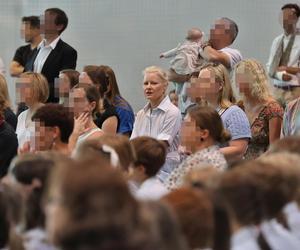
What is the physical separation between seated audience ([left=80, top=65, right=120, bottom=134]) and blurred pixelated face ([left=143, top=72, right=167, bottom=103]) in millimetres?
278

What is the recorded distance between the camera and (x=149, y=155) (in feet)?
11.9

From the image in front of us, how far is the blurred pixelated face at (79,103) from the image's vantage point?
4795 millimetres

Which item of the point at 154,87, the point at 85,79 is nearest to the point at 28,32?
the point at 85,79

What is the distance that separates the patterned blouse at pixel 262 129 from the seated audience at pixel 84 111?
107cm

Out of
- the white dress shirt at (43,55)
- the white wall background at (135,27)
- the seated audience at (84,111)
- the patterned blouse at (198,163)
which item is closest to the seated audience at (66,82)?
the seated audience at (84,111)

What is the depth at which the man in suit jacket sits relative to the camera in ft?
21.7

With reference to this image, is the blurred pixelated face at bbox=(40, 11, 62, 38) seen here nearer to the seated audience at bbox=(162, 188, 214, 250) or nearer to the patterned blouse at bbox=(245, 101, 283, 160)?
the patterned blouse at bbox=(245, 101, 283, 160)

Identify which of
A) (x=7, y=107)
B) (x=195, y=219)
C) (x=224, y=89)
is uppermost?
(x=195, y=219)

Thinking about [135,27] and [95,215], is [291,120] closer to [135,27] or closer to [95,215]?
[95,215]

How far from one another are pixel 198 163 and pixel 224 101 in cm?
127

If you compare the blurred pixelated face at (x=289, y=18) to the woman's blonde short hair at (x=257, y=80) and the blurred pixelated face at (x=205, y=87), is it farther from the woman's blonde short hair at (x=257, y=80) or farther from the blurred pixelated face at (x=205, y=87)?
the blurred pixelated face at (x=205, y=87)

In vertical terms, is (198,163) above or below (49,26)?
below

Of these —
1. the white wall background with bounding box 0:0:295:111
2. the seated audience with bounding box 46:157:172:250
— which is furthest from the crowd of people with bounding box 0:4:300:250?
the white wall background with bounding box 0:0:295:111

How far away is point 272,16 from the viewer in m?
7.32
